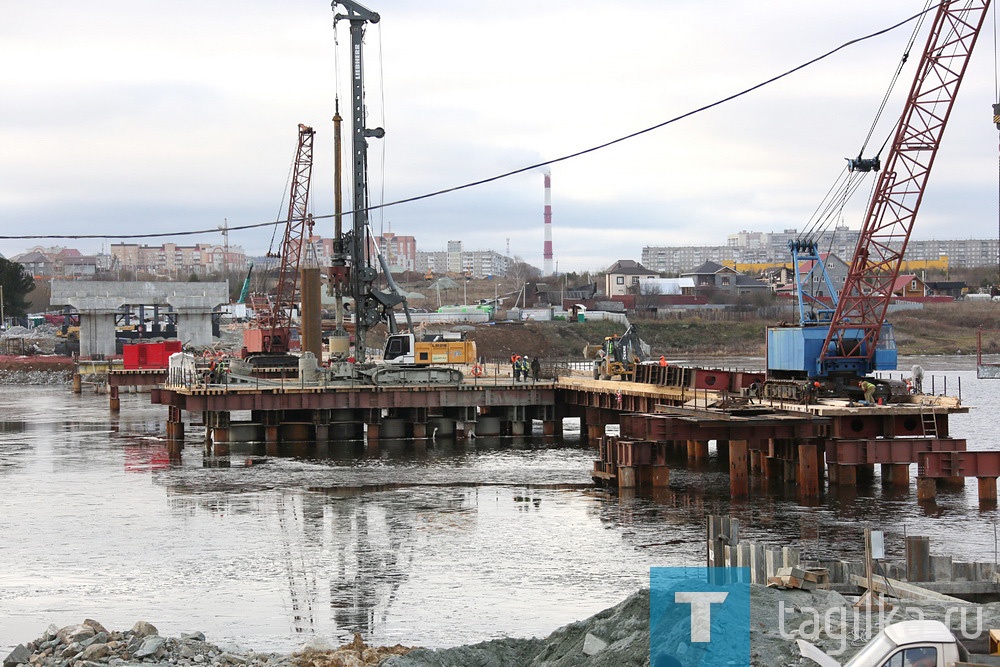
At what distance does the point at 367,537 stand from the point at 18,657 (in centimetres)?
1336

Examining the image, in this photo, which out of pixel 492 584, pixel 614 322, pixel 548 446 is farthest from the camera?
pixel 614 322

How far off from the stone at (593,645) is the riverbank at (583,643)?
0.05ft

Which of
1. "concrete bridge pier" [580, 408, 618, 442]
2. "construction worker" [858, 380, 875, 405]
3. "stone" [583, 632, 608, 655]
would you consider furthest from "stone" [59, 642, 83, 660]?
"concrete bridge pier" [580, 408, 618, 442]

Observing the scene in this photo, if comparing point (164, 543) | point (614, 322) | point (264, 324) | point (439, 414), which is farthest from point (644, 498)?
point (614, 322)

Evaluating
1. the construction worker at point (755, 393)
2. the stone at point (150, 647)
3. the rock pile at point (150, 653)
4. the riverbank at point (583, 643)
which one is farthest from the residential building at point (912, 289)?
the stone at point (150, 647)

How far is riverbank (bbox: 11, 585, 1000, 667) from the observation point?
49.1ft

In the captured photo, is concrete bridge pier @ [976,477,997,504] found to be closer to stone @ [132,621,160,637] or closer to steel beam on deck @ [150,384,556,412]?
stone @ [132,621,160,637]

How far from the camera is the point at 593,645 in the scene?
642 inches

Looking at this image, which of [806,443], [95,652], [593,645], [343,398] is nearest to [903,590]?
[593,645]

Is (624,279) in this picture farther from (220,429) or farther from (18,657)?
(18,657)

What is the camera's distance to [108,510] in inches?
1470

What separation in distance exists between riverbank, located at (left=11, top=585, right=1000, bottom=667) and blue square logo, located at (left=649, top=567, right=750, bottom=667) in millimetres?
126

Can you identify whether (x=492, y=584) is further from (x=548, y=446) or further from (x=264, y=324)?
(x=264, y=324)

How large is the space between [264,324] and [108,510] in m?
79.1
